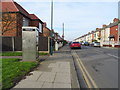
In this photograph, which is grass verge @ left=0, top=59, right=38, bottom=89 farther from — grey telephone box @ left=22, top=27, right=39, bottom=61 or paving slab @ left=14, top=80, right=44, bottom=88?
grey telephone box @ left=22, top=27, right=39, bottom=61

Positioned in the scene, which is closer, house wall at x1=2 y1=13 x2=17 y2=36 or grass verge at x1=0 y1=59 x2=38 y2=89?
grass verge at x1=0 y1=59 x2=38 y2=89

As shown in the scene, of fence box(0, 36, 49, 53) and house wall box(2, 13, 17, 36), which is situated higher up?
house wall box(2, 13, 17, 36)

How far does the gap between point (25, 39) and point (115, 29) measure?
1719 inches

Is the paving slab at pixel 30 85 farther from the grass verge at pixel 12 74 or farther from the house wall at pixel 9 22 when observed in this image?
the house wall at pixel 9 22

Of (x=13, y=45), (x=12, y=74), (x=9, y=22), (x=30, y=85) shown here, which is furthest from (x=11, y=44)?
(x=30, y=85)

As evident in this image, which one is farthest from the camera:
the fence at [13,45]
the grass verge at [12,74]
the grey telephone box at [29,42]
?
the fence at [13,45]

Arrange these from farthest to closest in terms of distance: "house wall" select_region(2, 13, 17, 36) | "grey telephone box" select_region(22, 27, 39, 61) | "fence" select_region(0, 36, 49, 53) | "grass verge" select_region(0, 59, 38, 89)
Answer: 1. "fence" select_region(0, 36, 49, 53)
2. "house wall" select_region(2, 13, 17, 36)
3. "grey telephone box" select_region(22, 27, 39, 61)
4. "grass verge" select_region(0, 59, 38, 89)

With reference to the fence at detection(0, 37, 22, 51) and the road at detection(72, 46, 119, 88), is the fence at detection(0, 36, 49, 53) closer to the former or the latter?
the fence at detection(0, 37, 22, 51)

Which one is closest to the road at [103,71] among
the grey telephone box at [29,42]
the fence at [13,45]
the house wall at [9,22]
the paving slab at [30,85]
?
the paving slab at [30,85]

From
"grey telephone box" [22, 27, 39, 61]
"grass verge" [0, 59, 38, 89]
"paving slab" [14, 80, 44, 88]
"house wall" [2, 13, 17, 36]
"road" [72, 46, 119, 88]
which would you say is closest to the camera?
"paving slab" [14, 80, 44, 88]

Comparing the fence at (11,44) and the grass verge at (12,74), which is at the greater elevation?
the fence at (11,44)

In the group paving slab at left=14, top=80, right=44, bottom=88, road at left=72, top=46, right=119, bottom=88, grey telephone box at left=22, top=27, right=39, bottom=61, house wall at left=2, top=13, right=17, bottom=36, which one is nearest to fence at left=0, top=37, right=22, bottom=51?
house wall at left=2, top=13, right=17, bottom=36

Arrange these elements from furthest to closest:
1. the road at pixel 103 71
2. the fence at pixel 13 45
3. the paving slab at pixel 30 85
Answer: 1. the fence at pixel 13 45
2. the road at pixel 103 71
3. the paving slab at pixel 30 85

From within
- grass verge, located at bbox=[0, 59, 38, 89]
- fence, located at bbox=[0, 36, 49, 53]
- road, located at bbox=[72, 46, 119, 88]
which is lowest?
road, located at bbox=[72, 46, 119, 88]
